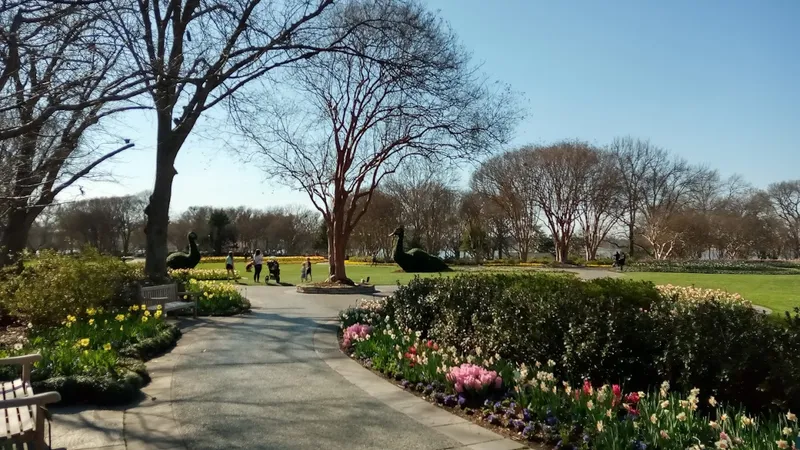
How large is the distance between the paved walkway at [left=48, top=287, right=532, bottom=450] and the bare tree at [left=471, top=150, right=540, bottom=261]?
43153mm

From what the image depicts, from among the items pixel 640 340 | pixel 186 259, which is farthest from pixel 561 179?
pixel 640 340

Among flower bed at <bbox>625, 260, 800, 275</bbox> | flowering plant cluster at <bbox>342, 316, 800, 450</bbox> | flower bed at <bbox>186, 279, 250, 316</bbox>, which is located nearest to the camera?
flowering plant cluster at <bbox>342, 316, 800, 450</bbox>

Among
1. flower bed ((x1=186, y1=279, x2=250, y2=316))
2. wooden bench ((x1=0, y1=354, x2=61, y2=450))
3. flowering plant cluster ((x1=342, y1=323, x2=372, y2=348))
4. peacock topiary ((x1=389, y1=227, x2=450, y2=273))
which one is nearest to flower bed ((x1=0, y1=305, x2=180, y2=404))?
wooden bench ((x1=0, y1=354, x2=61, y2=450))

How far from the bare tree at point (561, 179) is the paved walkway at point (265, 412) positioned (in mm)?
43155

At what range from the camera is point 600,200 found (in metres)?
52.8

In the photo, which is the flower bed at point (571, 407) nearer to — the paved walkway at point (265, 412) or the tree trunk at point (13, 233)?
the paved walkway at point (265, 412)


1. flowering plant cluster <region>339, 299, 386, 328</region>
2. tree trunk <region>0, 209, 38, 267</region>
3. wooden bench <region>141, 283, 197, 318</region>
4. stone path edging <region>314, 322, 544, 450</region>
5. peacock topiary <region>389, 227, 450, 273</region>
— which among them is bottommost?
stone path edging <region>314, 322, 544, 450</region>

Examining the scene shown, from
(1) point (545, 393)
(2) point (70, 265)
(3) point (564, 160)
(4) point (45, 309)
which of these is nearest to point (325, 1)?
(2) point (70, 265)

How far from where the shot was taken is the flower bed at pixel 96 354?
6391mm

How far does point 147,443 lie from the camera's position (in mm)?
5109

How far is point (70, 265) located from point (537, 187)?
4387cm

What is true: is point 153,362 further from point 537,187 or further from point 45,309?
point 537,187

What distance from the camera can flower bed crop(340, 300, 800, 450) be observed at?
4258mm

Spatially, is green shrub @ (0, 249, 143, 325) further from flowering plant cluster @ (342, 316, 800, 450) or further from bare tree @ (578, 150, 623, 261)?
bare tree @ (578, 150, 623, 261)
